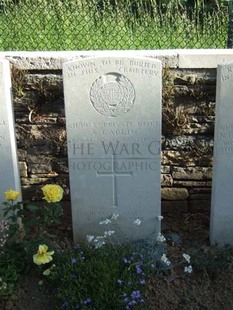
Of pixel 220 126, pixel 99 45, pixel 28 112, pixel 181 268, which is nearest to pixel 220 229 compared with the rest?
pixel 181 268

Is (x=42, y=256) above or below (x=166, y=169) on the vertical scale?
below

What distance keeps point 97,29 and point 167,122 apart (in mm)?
1583

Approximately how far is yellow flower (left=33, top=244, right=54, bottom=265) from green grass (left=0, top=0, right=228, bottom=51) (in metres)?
2.36

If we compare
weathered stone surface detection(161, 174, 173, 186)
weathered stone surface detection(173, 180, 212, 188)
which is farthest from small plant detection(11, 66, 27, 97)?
weathered stone surface detection(173, 180, 212, 188)

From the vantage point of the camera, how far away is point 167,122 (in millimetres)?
3742

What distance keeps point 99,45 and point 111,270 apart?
2546mm

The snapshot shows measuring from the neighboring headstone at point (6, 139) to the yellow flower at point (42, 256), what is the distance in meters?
0.72

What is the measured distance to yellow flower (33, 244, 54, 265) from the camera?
287cm

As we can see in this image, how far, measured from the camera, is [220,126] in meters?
3.23

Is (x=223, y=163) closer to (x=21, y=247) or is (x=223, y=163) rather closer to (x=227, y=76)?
(x=227, y=76)

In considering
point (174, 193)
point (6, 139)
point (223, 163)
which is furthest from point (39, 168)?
point (223, 163)

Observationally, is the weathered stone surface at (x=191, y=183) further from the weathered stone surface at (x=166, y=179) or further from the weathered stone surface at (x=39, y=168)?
the weathered stone surface at (x=39, y=168)

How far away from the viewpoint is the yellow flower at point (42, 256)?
2.87 m

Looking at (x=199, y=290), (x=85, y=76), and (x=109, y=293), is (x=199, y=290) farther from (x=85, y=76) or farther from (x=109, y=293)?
(x=85, y=76)
